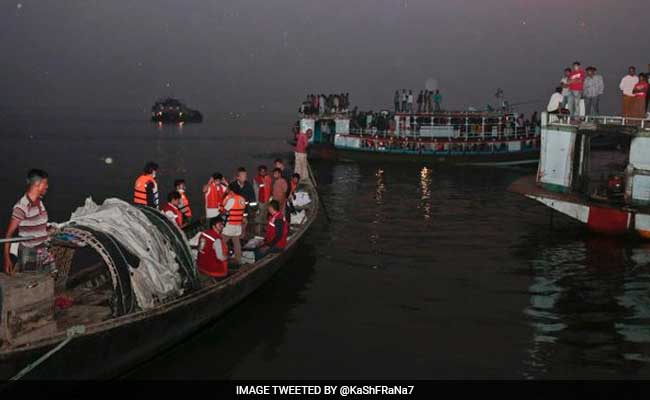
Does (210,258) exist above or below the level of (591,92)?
below

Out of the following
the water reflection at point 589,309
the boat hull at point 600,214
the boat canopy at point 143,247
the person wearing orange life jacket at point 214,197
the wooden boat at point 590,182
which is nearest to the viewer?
the boat canopy at point 143,247

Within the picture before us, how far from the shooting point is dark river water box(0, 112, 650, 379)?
10.1 metres

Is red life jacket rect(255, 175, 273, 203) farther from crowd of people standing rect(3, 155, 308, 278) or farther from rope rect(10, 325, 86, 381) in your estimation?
rope rect(10, 325, 86, 381)

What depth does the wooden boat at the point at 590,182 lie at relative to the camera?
19.0 metres

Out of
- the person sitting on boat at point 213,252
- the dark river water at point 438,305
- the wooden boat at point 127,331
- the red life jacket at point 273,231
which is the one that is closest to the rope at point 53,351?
the wooden boat at point 127,331

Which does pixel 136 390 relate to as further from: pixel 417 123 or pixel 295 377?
pixel 417 123

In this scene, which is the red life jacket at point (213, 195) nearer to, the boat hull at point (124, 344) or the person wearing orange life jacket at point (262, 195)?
the person wearing orange life jacket at point (262, 195)

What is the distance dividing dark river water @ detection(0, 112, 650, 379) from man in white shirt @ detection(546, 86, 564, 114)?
438 centimetres

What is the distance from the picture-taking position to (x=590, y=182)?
23.1 meters

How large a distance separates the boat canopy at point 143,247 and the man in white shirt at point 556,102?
16.0 m

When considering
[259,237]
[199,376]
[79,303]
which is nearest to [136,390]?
[199,376]

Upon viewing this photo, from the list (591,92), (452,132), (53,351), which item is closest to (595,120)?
(591,92)

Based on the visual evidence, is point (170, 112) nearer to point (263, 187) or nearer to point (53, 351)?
point (263, 187)

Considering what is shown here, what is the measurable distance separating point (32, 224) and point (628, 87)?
18953 mm
